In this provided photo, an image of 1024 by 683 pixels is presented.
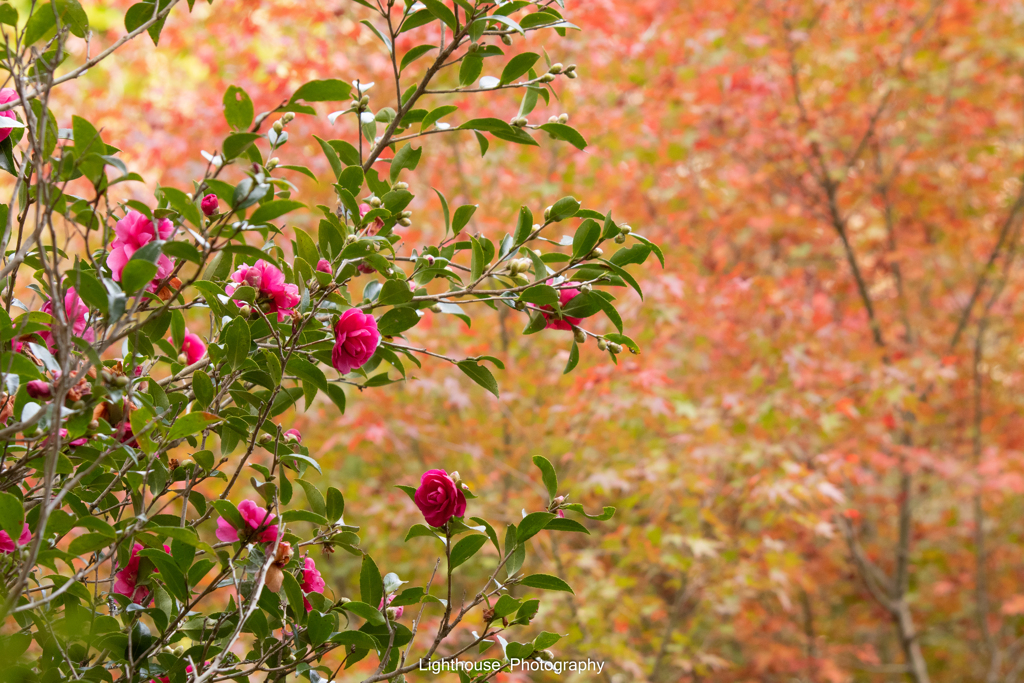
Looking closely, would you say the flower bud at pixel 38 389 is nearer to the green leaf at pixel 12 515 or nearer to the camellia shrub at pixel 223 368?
the camellia shrub at pixel 223 368

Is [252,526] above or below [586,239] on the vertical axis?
below

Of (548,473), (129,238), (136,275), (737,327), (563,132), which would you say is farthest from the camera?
(737,327)

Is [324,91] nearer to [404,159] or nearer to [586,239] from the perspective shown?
[404,159]

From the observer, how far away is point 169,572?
2.79ft

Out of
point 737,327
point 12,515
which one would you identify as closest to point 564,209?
point 12,515

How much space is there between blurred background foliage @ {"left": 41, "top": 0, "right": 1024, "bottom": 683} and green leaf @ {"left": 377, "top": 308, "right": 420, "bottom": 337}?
1703mm

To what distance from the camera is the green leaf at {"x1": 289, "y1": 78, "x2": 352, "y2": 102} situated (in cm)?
87

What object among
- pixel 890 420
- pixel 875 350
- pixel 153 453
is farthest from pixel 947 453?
pixel 153 453

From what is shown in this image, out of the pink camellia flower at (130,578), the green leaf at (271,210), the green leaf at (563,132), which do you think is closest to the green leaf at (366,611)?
the pink camellia flower at (130,578)

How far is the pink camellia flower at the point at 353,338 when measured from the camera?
2.94ft

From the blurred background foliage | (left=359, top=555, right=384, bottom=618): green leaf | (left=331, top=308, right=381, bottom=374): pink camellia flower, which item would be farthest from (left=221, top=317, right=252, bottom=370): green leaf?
the blurred background foliage

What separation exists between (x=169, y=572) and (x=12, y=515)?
0.59 ft

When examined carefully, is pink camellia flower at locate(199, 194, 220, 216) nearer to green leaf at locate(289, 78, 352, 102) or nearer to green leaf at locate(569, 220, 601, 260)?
green leaf at locate(289, 78, 352, 102)

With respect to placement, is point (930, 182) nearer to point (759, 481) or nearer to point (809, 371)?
point (809, 371)
